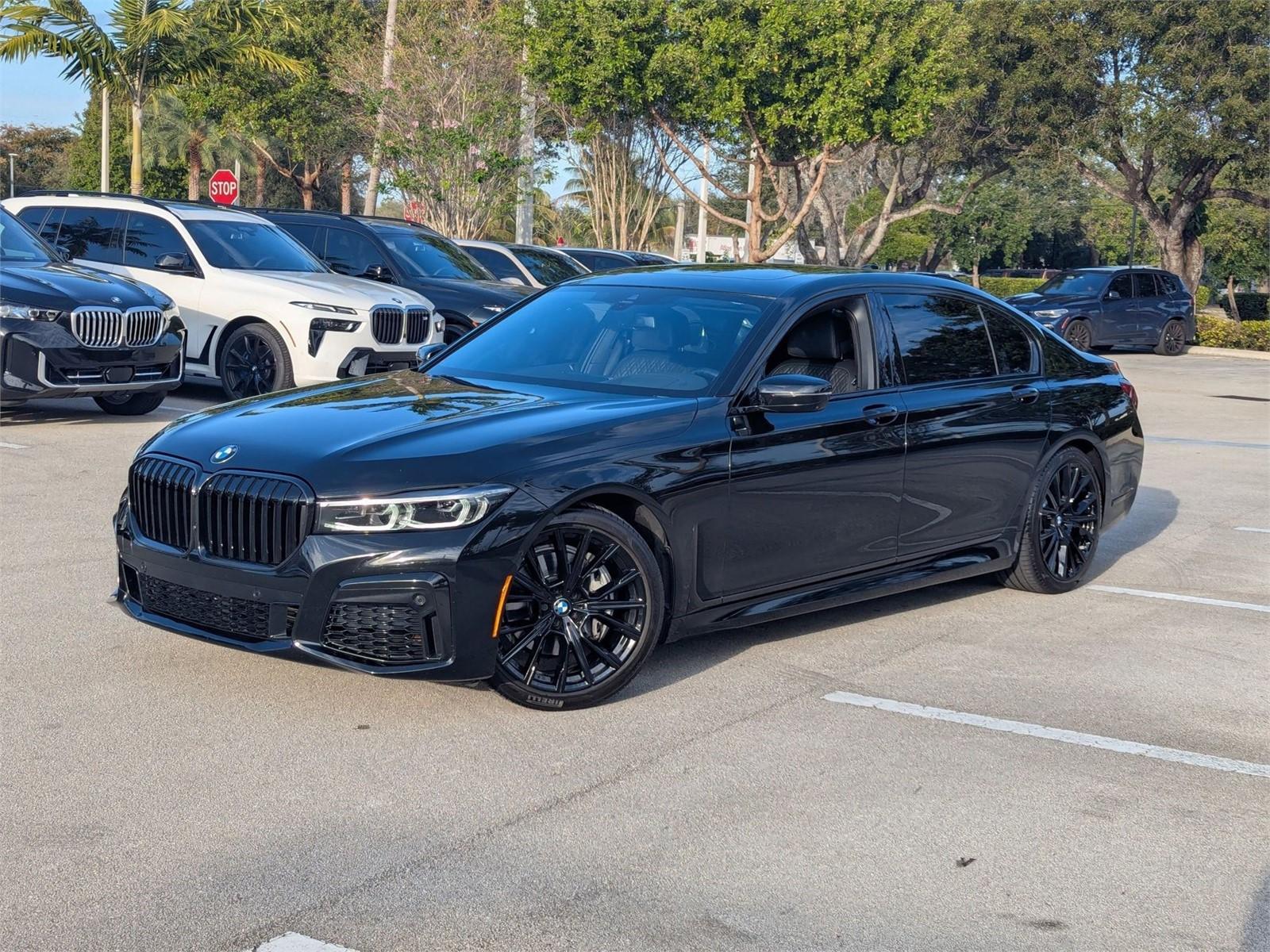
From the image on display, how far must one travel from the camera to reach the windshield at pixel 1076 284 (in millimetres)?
29281

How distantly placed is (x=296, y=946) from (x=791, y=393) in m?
3.11

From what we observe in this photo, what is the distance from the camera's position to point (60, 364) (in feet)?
38.5

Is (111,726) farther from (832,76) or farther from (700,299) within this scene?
(832,76)

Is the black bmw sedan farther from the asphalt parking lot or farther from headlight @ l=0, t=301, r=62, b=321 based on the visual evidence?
headlight @ l=0, t=301, r=62, b=321

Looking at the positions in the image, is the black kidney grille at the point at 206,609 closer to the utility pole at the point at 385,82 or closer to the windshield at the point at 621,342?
the windshield at the point at 621,342

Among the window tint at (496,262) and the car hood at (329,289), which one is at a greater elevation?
the window tint at (496,262)

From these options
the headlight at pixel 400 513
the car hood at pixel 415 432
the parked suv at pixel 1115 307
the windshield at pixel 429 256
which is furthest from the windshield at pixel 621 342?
the parked suv at pixel 1115 307

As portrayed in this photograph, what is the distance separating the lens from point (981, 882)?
13.5 ft

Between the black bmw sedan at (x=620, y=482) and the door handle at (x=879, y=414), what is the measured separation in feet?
0.04

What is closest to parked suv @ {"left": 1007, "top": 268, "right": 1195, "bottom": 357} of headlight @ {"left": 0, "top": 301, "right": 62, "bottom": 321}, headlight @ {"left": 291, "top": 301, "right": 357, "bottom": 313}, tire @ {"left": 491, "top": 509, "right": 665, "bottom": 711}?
headlight @ {"left": 291, "top": 301, "right": 357, "bottom": 313}

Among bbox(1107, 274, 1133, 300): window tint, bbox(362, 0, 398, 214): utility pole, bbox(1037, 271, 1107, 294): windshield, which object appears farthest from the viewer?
bbox(362, 0, 398, 214): utility pole

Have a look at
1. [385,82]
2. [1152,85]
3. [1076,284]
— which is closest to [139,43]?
[385,82]

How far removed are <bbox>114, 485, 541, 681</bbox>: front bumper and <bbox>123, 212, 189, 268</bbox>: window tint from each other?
33.3 ft

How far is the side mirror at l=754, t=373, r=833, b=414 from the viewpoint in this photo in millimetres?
5988
